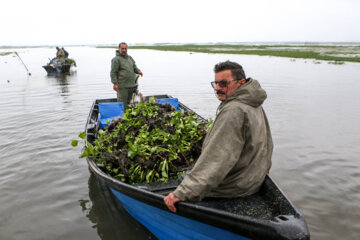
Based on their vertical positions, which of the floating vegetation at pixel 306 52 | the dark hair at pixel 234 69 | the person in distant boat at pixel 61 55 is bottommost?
the dark hair at pixel 234 69

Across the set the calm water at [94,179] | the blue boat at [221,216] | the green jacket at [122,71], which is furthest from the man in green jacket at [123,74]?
the blue boat at [221,216]

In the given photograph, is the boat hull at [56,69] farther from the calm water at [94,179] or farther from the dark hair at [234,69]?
the dark hair at [234,69]

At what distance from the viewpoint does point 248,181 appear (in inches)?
118

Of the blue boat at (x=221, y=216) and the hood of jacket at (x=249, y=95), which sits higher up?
the hood of jacket at (x=249, y=95)

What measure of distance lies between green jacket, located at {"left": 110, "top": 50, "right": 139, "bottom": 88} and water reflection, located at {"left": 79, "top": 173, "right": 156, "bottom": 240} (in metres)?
4.13

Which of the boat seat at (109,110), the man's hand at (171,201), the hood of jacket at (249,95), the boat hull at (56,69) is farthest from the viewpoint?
the boat hull at (56,69)

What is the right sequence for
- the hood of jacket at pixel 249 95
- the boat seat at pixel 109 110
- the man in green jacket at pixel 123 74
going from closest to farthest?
the hood of jacket at pixel 249 95 < the boat seat at pixel 109 110 < the man in green jacket at pixel 123 74

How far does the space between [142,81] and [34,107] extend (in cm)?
969

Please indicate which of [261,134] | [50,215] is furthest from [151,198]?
[50,215]

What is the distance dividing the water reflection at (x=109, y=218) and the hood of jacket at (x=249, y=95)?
2.79m

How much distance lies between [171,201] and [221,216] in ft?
1.87

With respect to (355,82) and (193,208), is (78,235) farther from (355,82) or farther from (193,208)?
(355,82)

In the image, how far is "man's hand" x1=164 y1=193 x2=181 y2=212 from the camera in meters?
2.88

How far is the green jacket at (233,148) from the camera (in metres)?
2.61
